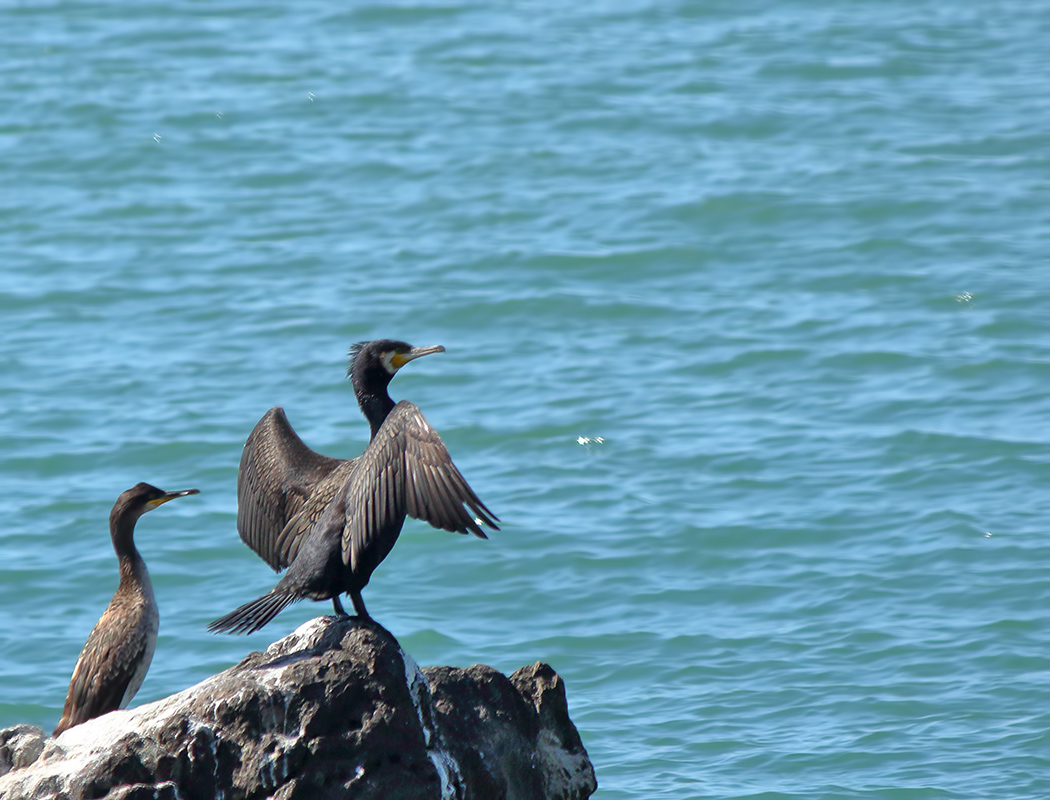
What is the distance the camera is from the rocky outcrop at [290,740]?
468cm

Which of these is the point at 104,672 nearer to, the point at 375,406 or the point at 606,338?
the point at 375,406

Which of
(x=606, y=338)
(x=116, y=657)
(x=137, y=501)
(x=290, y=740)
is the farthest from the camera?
(x=606, y=338)

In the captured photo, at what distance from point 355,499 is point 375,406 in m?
0.56

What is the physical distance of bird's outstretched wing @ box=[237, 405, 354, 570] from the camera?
18.4 ft

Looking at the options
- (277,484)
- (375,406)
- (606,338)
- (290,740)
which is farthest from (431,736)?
(606,338)

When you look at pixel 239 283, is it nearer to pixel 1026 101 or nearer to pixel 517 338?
pixel 517 338

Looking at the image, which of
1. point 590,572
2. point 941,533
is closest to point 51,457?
point 590,572

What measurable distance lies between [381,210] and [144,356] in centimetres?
315

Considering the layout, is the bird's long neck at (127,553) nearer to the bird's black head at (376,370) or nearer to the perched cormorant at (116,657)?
the perched cormorant at (116,657)

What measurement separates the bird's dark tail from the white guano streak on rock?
0.45 meters

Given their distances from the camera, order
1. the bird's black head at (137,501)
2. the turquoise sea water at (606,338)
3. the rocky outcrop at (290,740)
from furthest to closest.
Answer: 1. the turquoise sea water at (606,338)
2. the bird's black head at (137,501)
3. the rocky outcrop at (290,740)

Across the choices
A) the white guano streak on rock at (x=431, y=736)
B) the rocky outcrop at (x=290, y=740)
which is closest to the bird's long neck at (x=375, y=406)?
the rocky outcrop at (x=290, y=740)

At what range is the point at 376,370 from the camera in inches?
216

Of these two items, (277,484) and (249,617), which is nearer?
(249,617)
